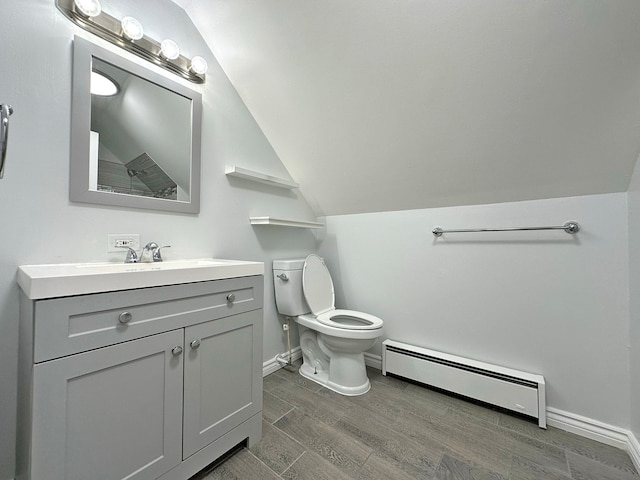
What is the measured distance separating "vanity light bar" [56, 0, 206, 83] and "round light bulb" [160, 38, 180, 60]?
3 centimetres

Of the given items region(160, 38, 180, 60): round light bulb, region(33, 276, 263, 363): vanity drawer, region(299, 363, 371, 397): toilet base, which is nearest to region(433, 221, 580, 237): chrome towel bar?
region(299, 363, 371, 397): toilet base

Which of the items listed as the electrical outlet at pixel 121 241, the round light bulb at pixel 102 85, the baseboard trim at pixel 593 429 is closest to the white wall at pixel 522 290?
the baseboard trim at pixel 593 429

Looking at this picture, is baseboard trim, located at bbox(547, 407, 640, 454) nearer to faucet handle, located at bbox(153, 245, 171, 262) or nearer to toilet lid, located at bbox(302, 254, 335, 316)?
toilet lid, located at bbox(302, 254, 335, 316)

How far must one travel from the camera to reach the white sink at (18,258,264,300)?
0.75m

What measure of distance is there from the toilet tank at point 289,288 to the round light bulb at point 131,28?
1475 millimetres

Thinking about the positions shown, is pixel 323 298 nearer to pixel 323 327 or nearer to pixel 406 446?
pixel 323 327

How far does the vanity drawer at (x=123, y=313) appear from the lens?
29.7 inches

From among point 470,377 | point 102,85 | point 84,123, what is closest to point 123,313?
point 84,123

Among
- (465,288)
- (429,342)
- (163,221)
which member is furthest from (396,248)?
(163,221)

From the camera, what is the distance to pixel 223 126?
67.9 inches

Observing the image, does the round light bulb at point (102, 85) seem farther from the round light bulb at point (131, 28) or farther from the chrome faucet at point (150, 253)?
the chrome faucet at point (150, 253)

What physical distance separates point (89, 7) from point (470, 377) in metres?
2.71

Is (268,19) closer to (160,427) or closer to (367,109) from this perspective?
(367,109)

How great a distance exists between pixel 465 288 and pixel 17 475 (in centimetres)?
233
